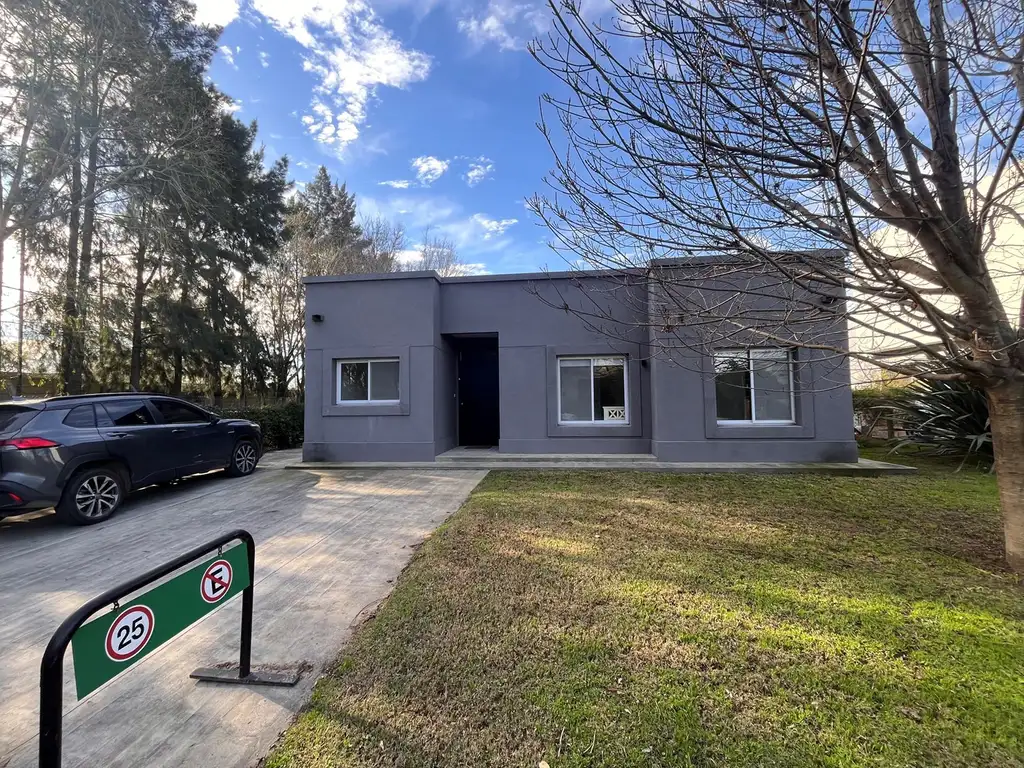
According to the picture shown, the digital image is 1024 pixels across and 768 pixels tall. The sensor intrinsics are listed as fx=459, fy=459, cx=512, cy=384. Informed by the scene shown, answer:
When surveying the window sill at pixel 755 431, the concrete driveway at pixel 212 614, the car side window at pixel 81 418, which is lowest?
the concrete driveway at pixel 212 614

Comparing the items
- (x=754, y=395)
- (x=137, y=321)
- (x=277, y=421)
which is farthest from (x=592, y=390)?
(x=137, y=321)

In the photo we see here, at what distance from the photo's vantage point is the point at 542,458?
33.5 ft

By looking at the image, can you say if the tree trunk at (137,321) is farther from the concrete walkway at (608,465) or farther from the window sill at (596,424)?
the window sill at (596,424)

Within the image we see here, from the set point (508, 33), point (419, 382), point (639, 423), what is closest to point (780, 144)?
point (508, 33)

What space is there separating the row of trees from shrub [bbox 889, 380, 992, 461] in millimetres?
18178

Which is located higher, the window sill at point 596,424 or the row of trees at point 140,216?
the row of trees at point 140,216

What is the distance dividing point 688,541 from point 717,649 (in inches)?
82.3

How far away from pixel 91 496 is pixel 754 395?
11.3m

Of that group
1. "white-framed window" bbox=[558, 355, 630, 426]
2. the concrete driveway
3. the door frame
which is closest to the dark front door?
the door frame

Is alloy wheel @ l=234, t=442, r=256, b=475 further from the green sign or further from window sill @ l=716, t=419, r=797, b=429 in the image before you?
window sill @ l=716, t=419, r=797, b=429

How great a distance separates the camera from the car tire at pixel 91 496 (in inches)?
221

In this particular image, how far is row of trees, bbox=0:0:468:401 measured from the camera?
416 inches

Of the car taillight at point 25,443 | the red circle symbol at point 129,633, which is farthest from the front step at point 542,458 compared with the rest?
the red circle symbol at point 129,633

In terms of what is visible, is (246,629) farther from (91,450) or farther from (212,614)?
(91,450)
